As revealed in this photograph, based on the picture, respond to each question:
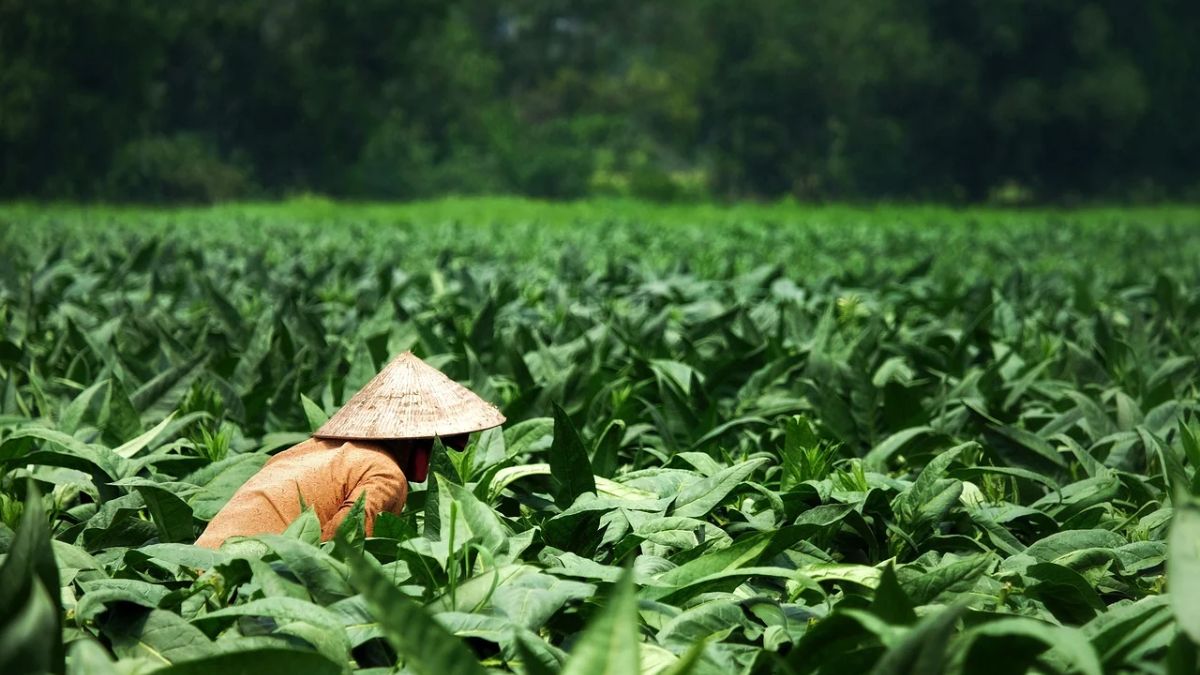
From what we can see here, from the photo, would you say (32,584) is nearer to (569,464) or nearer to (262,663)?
(262,663)

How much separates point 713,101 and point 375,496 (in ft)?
196

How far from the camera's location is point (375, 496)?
2.45m

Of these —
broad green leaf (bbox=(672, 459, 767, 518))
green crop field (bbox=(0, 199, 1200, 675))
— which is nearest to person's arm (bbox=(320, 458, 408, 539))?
green crop field (bbox=(0, 199, 1200, 675))

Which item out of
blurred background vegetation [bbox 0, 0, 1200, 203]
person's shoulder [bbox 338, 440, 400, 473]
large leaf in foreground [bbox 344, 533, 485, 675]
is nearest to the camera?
large leaf in foreground [bbox 344, 533, 485, 675]

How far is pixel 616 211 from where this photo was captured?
2786 cm

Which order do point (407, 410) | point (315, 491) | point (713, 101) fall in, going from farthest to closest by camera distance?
point (713, 101) < point (407, 410) < point (315, 491)

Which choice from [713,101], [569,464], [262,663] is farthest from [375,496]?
[713,101]

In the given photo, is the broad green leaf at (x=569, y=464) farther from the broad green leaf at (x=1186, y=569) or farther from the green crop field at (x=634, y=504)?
the broad green leaf at (x=1186, y=569)

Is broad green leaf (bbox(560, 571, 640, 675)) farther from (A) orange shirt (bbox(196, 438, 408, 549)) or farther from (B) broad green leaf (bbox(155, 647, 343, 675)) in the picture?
(A) orange shirt (bbox(196, 438, 408, 549))

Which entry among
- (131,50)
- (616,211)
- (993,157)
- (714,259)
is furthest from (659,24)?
(714,259)

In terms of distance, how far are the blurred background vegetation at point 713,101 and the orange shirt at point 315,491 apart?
45512 mm

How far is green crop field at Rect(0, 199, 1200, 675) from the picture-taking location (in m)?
1.62

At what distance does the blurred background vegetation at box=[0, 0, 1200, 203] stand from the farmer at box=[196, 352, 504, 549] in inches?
1787

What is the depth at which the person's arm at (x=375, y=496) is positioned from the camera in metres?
2.43
